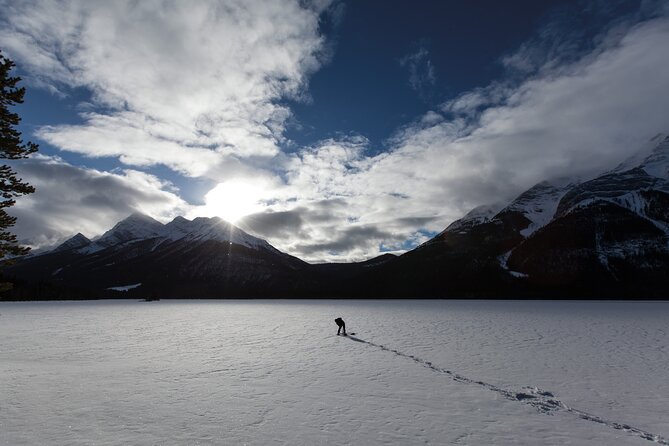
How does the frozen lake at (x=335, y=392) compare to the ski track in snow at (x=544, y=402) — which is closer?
the frozen lake at (x=335, y=392)

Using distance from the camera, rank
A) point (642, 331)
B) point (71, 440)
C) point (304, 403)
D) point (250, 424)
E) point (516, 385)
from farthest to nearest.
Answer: point (642, 331) < point (516, 385) < point (304, 403) < point (250, 424) < point (71, 440)

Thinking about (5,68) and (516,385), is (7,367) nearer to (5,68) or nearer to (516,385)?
(5,68)

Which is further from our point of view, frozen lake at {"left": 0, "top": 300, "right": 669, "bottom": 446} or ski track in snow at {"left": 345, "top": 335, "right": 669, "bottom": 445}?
ski track in snow at {"left": 345, "top": 335, "right": 669, "bottom": 445}

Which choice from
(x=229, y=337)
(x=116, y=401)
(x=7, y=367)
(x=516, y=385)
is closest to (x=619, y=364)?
(x=516, y=385)

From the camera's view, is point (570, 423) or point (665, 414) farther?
point (665, 414)

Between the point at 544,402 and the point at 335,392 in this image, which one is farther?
the point at 335,392

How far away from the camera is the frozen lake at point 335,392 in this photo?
980 centimetres

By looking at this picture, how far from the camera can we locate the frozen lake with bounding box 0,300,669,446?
9.80m

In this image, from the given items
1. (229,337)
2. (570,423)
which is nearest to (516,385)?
(570,423)

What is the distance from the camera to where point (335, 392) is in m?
13.9

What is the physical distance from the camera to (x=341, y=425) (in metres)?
10.4

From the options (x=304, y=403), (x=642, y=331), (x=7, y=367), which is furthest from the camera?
(x=642, y=331)

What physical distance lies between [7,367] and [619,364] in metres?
28.8

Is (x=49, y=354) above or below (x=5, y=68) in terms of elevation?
below
